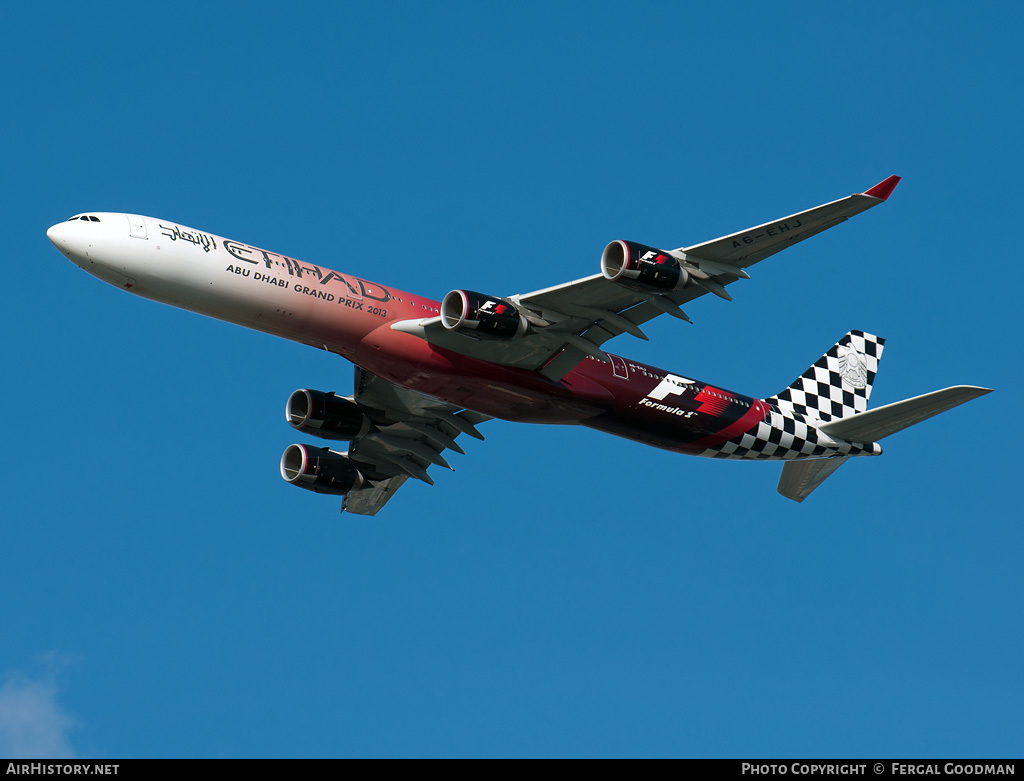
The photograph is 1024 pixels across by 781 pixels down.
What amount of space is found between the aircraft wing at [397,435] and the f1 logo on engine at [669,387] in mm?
7711

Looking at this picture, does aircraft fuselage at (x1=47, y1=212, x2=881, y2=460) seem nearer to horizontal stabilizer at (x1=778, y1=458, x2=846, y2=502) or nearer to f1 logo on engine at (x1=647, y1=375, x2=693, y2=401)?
f1 logo on engine at (x1=647, y1=375, x2=693, y2=401)

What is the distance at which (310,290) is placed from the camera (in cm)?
4028

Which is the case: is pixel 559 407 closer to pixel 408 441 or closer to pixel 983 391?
pixel 408 441

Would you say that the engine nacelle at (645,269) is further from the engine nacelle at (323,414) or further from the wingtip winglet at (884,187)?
the engine nacelle at (323,414)

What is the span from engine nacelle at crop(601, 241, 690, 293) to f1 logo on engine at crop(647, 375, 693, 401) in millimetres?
7664

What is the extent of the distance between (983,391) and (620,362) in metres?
12.6

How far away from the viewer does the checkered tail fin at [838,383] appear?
50.3 m

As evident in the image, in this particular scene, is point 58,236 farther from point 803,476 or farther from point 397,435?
point 803,476

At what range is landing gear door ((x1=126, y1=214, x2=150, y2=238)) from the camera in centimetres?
3847

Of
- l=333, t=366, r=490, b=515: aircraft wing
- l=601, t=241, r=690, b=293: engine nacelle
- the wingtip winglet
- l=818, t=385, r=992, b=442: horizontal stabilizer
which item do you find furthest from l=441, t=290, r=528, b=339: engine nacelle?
l=818, t=385, r=992, b=442: horizontal stabilizer
